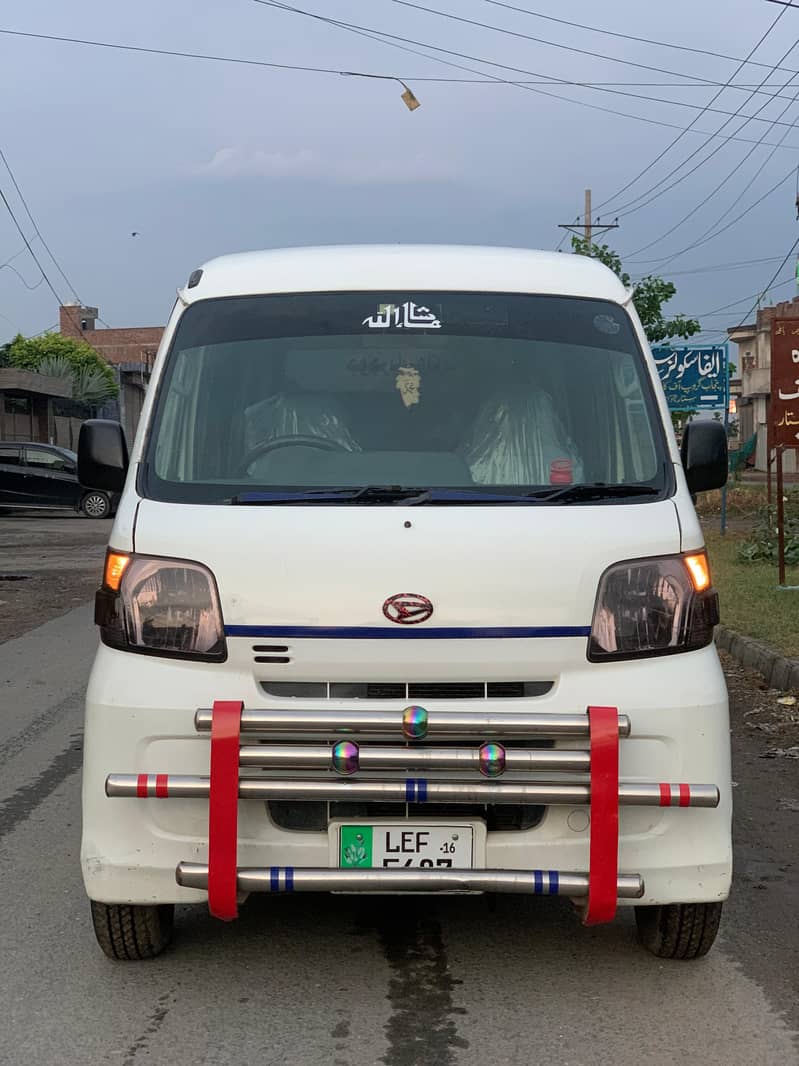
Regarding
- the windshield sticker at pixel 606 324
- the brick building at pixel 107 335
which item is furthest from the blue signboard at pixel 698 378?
the brick building at pixel 107 335

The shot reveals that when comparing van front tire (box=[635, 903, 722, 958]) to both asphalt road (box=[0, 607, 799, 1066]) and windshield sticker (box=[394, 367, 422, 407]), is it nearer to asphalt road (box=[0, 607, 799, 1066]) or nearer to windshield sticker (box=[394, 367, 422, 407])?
asphalt road (box=[0, 607, 799, 1066])

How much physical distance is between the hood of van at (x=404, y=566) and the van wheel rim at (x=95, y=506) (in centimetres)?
2783

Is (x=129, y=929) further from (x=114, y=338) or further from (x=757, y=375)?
(x=114, y=338)

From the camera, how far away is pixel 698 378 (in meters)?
27.3

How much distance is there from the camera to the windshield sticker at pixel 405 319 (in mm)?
4594

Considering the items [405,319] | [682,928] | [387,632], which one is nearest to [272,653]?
[387,632]

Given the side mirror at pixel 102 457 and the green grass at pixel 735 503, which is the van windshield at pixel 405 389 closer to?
the side mirror at pixel 102 457

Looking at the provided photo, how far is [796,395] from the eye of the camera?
13953 mm

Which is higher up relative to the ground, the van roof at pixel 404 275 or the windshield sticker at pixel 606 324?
the van roof at pixel 404 275

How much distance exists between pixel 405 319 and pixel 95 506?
1086 inches

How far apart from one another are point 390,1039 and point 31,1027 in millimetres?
947

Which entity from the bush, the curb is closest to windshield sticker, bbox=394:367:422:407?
the curb

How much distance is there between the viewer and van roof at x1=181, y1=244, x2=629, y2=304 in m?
4.66

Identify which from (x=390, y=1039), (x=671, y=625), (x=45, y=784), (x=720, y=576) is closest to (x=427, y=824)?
(x=390, y=1039)
